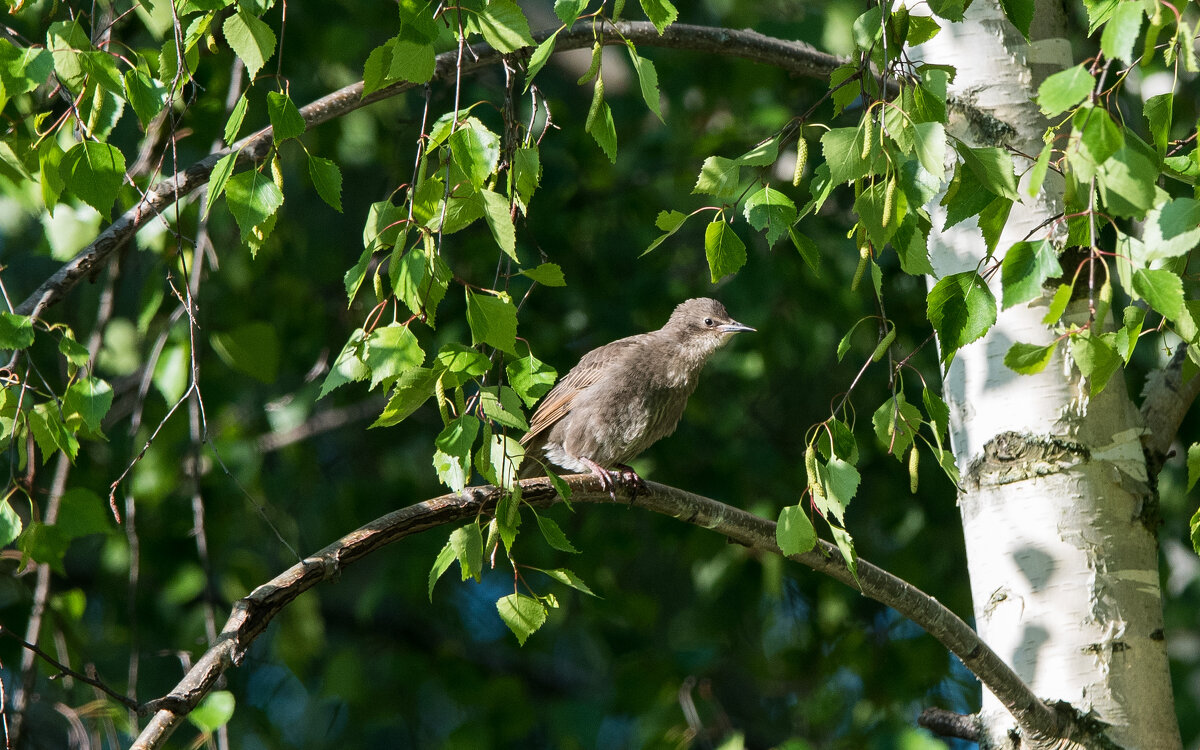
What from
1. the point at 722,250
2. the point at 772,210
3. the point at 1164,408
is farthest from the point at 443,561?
the point at 1164,408

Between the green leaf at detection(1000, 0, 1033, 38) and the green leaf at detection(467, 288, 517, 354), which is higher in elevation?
the green leaf at detection(1000, 0, 1033, 38)

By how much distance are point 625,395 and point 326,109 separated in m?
2.24

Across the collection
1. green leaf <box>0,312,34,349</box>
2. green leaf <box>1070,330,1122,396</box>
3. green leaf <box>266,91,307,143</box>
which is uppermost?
green leaf <box>266,91,307,143</box>

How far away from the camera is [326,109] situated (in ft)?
8.64

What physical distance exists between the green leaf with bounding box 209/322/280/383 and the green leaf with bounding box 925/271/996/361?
2.56 meters

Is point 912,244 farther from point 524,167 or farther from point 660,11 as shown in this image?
point 524,167

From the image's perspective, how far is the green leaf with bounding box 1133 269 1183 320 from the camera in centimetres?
162

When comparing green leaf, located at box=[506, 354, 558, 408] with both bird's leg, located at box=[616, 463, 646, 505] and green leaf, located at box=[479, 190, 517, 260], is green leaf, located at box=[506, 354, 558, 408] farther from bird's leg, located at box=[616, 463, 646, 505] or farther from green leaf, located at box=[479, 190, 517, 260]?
bird's leg, located at box=[616, 463, 646, 505]

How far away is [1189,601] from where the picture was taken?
6.35m

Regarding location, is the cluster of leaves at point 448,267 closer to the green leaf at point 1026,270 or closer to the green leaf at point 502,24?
the green leaf at point 502,24

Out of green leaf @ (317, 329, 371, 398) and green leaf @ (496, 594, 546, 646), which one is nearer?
green leaf @ (317, 329, 371, 398)

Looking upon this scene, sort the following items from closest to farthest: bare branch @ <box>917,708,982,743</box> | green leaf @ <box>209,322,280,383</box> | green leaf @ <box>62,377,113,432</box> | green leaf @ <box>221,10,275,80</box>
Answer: green leaf @ <box>221,10,275,80</box> < green leaf @ <box>62,377,113,432</box> < bare branch @ <box>917,708,982,743</box> < green leaf @ <box>209,322,280,383</box>

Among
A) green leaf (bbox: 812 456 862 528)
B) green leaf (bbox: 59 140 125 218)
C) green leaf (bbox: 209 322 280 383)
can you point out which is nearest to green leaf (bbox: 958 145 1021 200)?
green leaf (bbox: 812 456 862 528)

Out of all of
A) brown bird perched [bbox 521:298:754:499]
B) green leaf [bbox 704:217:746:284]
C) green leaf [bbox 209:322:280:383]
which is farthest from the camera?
brown bird perched [bbox 521:298:754:499]
